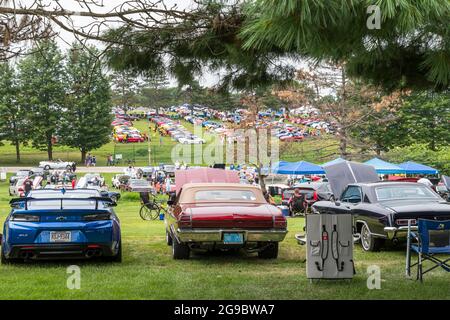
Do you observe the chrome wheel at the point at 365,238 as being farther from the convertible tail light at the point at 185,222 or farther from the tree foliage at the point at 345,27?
the tree foliage at the point at 345,27

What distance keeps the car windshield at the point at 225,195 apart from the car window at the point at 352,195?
107 inches

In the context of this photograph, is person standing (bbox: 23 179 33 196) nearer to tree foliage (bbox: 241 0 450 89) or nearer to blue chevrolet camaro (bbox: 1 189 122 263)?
blue chevrolet camaro (bbox: 1 189 122 263)

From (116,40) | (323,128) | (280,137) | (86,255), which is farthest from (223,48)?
(280,137)

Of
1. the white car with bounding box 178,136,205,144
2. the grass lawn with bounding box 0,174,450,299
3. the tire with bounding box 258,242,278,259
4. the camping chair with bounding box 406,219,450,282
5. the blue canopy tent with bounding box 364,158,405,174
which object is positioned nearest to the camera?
the grass lawn with bounding box 0,174,450,299

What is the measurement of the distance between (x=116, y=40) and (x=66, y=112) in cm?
5556

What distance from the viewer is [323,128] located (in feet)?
134

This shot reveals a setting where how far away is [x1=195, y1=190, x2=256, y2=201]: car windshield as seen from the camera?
10.6 m

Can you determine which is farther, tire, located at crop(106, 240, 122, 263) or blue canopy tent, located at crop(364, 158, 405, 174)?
blue canopy tent, located at crop(364, 158, 405, 174)

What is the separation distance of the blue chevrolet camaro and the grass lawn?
0.24 metres

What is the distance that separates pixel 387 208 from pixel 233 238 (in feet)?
10.1

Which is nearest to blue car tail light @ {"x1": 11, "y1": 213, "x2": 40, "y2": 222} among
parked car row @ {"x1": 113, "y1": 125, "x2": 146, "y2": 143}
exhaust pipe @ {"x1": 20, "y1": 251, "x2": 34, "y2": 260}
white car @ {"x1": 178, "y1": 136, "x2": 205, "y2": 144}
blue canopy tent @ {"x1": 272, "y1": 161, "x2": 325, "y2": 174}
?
exhaust pipe @ {"x1": 20, "y1": 251, "x2": 34, "y2": 260}

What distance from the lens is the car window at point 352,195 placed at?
40.8 ft

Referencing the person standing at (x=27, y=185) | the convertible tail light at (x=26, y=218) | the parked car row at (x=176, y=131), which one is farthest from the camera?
the parked car row at (x=176, y=131)

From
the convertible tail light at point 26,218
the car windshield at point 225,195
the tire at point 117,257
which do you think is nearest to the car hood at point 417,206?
the car windshield at point 225,195
